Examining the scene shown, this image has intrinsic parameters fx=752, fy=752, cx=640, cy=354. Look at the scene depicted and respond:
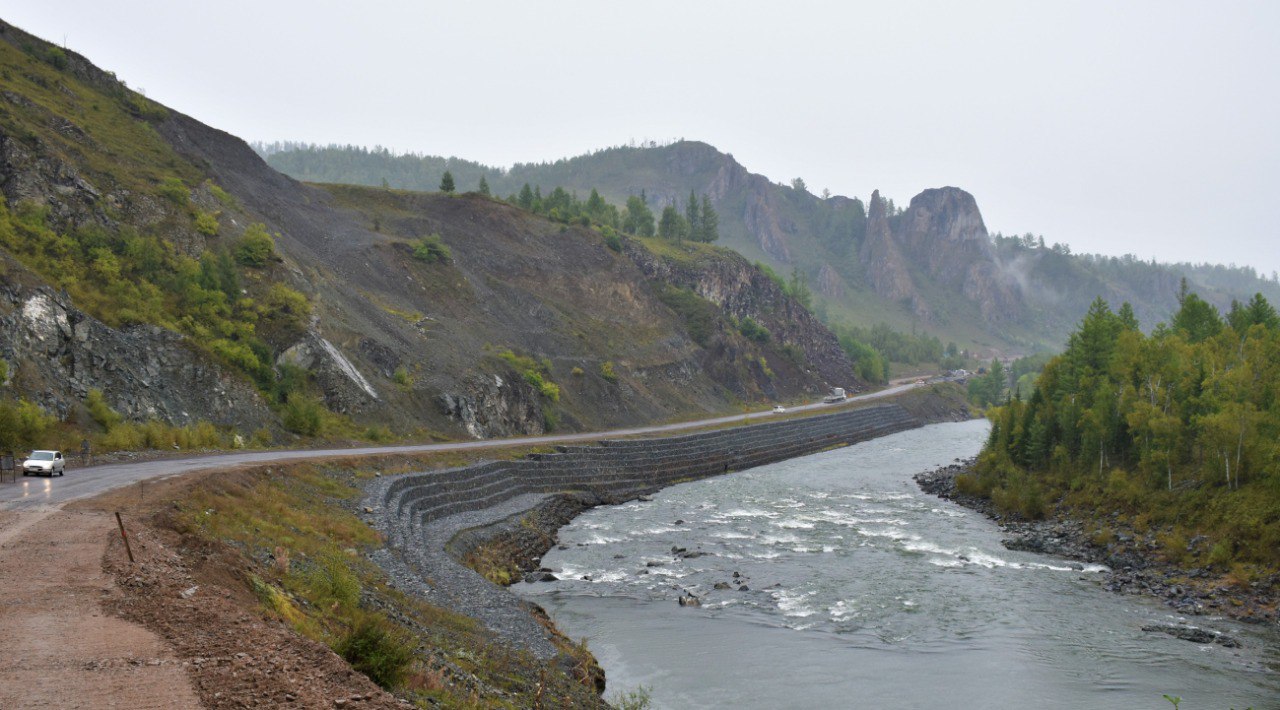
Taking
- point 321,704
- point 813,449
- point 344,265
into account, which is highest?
point 344,265

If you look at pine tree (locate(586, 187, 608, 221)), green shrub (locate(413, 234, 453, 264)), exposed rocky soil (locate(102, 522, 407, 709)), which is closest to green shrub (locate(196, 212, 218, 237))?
green shrub (locate(413, 234, 453, 264))

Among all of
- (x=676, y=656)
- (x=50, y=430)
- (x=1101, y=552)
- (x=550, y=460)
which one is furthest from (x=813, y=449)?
(x=50, y=430)

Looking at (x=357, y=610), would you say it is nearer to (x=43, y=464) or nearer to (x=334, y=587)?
(x=334, y=587)

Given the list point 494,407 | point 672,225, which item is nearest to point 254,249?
point 494,407

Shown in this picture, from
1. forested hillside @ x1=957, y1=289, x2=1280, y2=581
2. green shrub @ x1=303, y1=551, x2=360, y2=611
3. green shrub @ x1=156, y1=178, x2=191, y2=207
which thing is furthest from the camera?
green shrub @ x1=156, y1=178, x2=191, y2=207

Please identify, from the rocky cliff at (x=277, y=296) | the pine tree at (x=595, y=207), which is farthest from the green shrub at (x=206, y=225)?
the pine tree at (x=595, y=207)

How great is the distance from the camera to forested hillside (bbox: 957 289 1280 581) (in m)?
37.2

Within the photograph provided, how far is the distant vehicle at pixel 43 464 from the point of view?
27.9 metres

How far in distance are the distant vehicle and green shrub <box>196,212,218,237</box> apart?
120ft

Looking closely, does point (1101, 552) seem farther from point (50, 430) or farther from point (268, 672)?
point (50, 430)

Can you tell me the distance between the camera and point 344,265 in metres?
85.0

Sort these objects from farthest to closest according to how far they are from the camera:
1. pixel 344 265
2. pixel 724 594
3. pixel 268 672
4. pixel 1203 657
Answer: pixel 344 265 → pixel 724 594 → pixel 1203 657 → pixel 268 672

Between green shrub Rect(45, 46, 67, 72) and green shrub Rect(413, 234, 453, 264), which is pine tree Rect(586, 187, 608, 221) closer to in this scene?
green shrub Rect(413, 234, 453, 264)

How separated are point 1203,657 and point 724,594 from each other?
17.4 meters
